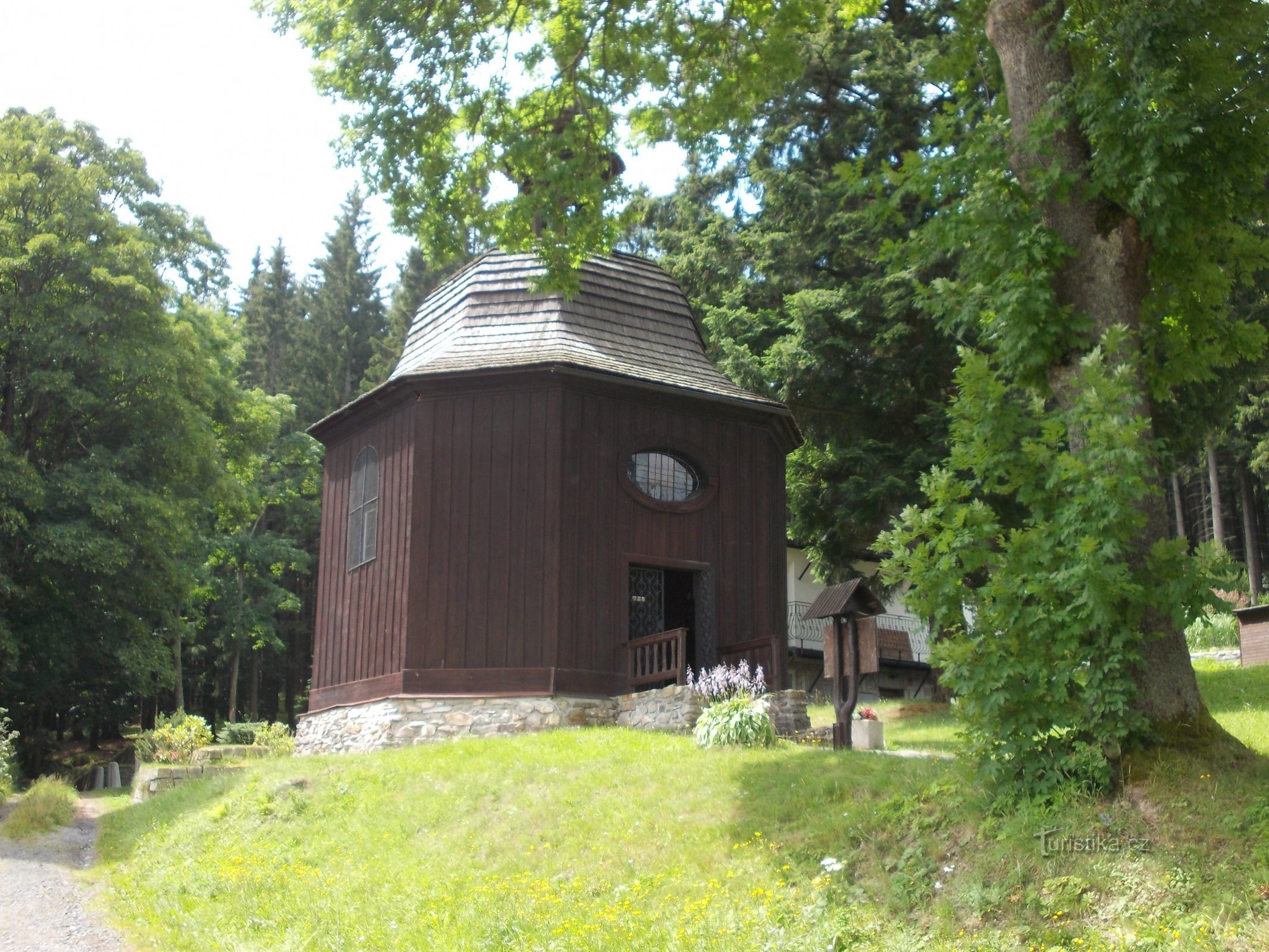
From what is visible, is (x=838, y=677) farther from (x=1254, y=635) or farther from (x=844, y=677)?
(x=1254, y=635)

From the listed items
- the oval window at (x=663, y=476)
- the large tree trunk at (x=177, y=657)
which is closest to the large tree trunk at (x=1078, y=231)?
the oval window at (x=663, y=476)

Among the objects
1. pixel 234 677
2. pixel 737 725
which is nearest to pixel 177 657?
pixel 234 677

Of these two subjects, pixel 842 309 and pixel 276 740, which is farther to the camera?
pixel 276 740

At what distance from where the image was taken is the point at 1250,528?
30.8 metres

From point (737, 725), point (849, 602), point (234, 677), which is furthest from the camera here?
point (234, 677)

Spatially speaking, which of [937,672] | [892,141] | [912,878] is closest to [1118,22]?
[912,878]

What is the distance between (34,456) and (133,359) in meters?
3.21

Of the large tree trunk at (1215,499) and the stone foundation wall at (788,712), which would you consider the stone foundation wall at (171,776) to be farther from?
the large tree trunk at (1215,499)

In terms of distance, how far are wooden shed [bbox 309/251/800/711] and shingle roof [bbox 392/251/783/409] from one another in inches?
1.6

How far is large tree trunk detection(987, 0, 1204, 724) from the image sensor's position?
7020 millimetres

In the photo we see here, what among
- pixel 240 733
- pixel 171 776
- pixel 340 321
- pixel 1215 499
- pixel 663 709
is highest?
pixel 340 321

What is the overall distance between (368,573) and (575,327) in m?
4.31

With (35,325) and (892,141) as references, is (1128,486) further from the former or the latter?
(35,325)

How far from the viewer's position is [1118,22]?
764cm
